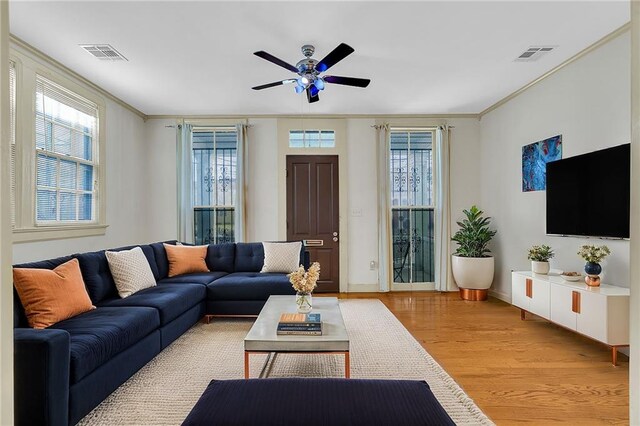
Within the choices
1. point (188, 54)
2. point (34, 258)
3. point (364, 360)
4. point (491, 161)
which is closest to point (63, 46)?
point (188, 54)

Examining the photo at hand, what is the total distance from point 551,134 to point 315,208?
3305 millimetres

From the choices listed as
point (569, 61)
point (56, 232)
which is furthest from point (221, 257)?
point (569, 61)

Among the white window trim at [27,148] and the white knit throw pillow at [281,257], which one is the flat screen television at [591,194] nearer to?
the white knit throw pillow at [281,257]

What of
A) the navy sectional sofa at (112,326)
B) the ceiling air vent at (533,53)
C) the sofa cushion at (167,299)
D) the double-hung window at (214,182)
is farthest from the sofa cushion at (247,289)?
the ceiling air vent at (533,53)

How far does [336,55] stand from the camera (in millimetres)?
2898

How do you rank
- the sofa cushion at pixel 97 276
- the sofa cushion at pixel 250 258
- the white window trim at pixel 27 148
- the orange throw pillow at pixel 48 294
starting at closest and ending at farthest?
the orange throw pillow at pixel 48 294
the sofa cushion at pixel 97 276
the white window trim at pixel 27 148
the sofa cushion at pixel 250 258

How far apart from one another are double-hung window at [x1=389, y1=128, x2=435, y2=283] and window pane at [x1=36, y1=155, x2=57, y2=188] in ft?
14.7

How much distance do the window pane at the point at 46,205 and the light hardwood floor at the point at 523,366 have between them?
155 inches

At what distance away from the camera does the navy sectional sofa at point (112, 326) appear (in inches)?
67.4

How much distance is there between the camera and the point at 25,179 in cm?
324

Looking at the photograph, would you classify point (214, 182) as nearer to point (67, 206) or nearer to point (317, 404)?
point (67, 206)

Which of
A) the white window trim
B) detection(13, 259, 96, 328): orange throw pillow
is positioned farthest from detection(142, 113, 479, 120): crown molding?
detection(13, 259, 96, 328): orange throw pillow

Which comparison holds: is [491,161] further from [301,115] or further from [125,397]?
[125,397]

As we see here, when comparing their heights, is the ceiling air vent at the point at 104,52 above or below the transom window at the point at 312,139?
above
